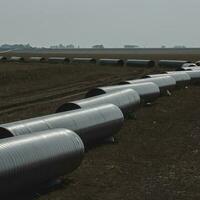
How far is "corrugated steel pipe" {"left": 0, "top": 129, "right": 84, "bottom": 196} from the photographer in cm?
994

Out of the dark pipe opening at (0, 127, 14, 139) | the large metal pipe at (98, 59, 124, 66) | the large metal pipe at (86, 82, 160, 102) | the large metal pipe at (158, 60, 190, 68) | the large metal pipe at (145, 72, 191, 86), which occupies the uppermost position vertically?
the dark pipe opening at (0, 127, 14, 139)

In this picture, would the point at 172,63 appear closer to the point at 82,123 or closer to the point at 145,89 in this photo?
the point at 145,89

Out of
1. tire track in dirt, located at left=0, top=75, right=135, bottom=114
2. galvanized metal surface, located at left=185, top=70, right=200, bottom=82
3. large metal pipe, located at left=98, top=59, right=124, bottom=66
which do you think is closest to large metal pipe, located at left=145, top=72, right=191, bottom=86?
galvanized metal surface, located at left=185, top=70, right=200, bottom=82

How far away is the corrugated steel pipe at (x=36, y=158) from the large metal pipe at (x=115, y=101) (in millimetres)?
5158

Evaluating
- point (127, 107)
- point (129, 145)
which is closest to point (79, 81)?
point (127, 107)

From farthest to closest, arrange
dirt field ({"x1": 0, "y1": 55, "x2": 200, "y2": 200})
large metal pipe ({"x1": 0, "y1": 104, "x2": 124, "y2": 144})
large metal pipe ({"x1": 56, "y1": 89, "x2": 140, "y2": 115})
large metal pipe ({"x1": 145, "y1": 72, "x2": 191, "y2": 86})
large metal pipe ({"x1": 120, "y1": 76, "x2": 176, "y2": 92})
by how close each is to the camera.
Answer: large metal pipe ({"x1": 145, "y1": 72, "x2": 191, "y2": 86}) < large metal pipe ({"x1": 120, "y1": 76, "x2": 176, "y2": 92}) < large metal pipe ({"x1": 56, "y1": 89, "x2": 140, "y2": 115}) < large metal pipe ({"x1": 0, "y1": 104, "x2": 124, "y2": 144}) < dirt field ({"x1": 0, "y1": 55, "x2": 200, "y2": 200})

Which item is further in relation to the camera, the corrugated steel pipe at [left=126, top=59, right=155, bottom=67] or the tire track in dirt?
the corrugated steel pipe at [left=126, top=59, right=155, bottom=67]

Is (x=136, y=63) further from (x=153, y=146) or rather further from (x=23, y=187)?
(x=23, y=187)

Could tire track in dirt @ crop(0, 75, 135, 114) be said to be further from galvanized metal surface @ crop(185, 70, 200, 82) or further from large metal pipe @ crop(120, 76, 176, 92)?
galvanized metal surface @ crop(185, 70, 200, 82)

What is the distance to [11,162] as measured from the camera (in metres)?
10.0

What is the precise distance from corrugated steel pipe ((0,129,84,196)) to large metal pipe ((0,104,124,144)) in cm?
148

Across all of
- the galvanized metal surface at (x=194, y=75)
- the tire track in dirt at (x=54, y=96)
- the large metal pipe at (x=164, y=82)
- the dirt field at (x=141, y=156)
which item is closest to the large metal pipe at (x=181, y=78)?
the galvanized metal surface at (x=194, y=75)

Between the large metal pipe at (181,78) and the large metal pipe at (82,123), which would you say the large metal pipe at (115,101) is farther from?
the large metal pipe at (181,78)

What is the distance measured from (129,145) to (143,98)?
8.99 m
